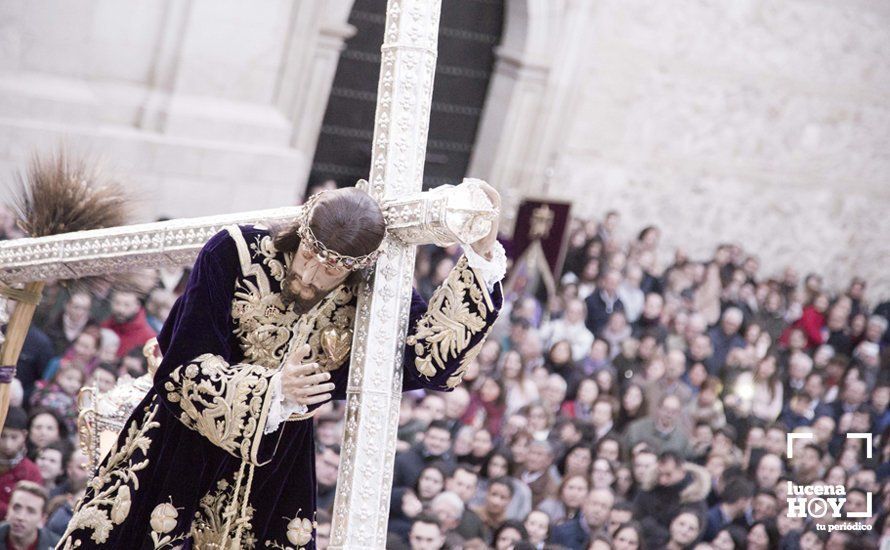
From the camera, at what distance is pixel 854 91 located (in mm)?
16859

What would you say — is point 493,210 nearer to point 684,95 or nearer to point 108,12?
point 108,12

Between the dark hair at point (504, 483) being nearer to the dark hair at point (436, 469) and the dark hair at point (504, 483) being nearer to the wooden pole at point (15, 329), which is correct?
the dark hair at point (436, 469)

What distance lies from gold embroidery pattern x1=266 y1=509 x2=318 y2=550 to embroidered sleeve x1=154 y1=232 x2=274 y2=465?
30 centimetres

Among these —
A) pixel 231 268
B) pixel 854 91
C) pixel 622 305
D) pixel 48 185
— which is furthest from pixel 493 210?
pixel 854 91

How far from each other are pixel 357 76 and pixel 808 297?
5.51 metres

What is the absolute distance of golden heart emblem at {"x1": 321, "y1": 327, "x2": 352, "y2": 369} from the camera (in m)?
3.38

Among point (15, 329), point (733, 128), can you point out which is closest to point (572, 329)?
point (733, 128)

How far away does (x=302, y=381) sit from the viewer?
3.18m

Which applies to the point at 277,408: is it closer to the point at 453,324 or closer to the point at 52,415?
the point at 453,324

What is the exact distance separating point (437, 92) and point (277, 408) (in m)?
11.5

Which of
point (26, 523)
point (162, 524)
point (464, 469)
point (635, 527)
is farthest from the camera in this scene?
point (464, 469)

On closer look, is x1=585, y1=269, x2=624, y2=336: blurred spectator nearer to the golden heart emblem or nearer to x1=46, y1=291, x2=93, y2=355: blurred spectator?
x1=46, y1=291, x2=93, y2=355: blurred spectator

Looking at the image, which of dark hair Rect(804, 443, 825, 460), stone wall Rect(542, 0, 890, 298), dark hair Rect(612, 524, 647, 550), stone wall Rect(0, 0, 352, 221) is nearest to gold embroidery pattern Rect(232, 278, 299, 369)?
dark hair Rect(612, 524, 647, 550)

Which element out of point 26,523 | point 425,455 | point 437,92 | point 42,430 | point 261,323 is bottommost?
point 26,523
